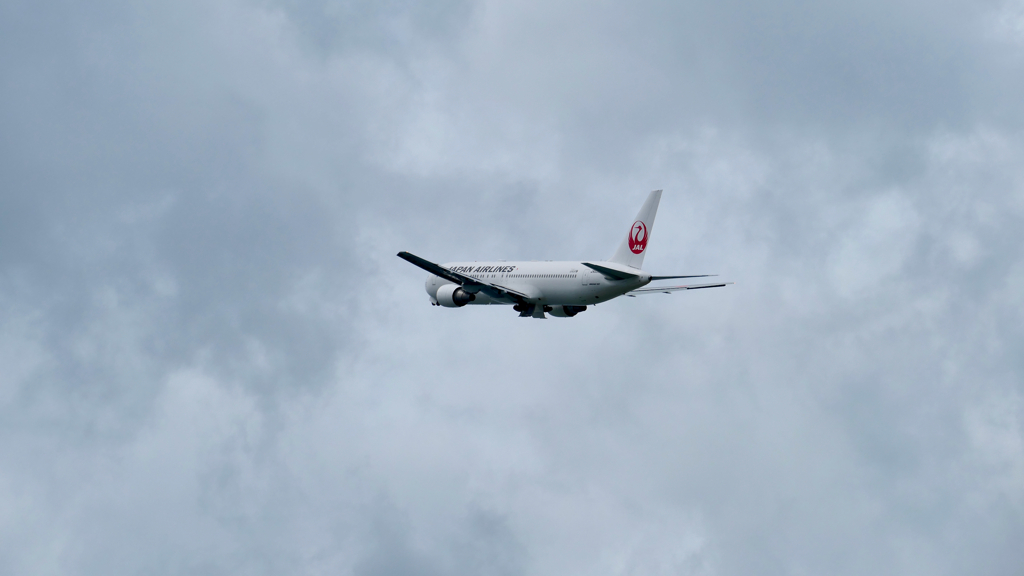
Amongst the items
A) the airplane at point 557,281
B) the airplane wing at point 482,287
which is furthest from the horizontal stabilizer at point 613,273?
the airplane wing at point 482,287

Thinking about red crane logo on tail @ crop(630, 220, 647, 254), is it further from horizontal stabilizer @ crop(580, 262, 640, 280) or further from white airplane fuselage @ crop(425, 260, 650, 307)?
horizontal stabilizer @ crop(580, 262, 640, 280)

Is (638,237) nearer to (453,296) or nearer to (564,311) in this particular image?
(564,311)

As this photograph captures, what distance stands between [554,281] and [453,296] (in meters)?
10.6

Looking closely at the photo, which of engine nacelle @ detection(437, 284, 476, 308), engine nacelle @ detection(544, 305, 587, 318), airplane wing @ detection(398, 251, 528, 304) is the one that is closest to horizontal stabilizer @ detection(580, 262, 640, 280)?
airplane wing @ detection(398, 251, 528, 304)

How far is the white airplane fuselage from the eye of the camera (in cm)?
10006

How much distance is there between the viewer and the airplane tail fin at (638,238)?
333ft

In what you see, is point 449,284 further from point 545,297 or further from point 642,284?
point 642,284

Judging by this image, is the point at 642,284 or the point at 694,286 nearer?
the point at 642,284

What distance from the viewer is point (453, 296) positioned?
109 m

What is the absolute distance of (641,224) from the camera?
102 metres

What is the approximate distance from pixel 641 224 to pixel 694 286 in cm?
962

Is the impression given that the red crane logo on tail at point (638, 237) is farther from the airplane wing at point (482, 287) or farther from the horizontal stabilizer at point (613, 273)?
the airplane wing at point (482, 287)

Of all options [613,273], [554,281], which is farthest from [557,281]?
[613,273]

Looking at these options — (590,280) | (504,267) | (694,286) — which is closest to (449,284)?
(504,267)
